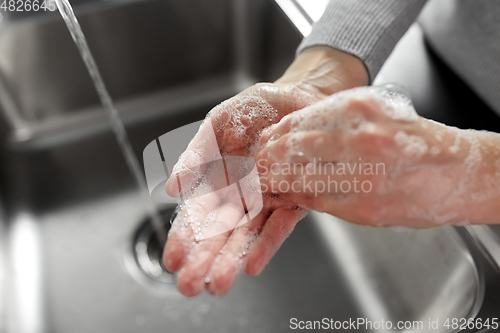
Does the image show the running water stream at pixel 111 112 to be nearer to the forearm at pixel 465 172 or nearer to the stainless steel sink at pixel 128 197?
the stainless steel sink at pixel 128 197

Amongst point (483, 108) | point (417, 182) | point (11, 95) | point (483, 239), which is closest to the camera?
point (417, 182)

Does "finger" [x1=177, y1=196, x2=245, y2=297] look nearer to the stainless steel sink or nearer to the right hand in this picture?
the right hand

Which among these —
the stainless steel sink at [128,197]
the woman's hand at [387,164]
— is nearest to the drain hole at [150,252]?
the stainless steel sink at [128,197]

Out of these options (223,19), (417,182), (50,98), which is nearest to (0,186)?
(50,98)

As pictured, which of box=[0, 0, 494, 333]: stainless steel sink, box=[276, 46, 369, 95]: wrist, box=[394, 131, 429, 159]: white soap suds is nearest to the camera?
box=[394, 131, 429, 159]: white soap suds

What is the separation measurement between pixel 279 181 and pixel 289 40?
1.27ft

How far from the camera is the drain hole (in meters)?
0.75

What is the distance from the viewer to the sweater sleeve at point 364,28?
0.60 metres

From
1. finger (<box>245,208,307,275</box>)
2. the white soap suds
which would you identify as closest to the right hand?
finger (<box>245,208,307,275</box>)

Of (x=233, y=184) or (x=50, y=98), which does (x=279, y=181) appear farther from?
(x=50, y=98)

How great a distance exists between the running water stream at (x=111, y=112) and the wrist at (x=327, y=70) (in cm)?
29

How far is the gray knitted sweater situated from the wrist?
1 centimetres

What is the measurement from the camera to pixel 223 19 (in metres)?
0.80

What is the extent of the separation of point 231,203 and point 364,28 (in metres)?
0.35
